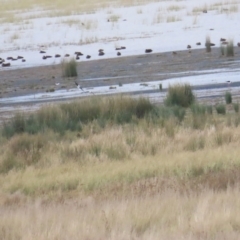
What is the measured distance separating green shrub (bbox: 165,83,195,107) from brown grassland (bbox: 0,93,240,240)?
914mm

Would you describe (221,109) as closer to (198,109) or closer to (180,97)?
(198,109)

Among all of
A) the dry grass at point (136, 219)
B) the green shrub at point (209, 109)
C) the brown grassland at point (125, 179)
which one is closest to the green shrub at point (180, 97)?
the brown grassland at point (125, 179)

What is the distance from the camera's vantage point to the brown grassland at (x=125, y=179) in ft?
25.8

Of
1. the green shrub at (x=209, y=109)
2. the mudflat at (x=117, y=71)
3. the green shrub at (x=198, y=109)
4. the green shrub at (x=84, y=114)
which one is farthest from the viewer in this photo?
the mudflat at (x=117, y=71)

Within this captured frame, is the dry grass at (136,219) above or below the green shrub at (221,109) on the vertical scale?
above

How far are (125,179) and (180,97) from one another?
23.5 feet

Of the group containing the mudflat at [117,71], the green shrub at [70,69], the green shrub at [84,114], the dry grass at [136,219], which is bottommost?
the mudflat at [117,71]

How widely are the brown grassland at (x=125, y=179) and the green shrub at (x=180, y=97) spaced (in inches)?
36.0

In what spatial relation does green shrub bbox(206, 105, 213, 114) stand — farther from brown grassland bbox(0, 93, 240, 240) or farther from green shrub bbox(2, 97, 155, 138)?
green shrub bbox(2, 97, 155, 138)

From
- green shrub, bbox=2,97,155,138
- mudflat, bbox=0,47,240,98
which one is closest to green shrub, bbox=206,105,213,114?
green shrub, bbox=2,97,155,138

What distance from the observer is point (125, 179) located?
11789 millimetres

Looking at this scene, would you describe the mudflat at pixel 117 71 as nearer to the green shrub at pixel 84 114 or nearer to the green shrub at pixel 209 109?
the green shrub at pixel 84 114

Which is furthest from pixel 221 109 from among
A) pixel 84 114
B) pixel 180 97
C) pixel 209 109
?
pixel 84 114

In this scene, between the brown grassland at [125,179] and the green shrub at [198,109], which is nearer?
the brown grassland at [125,179]
